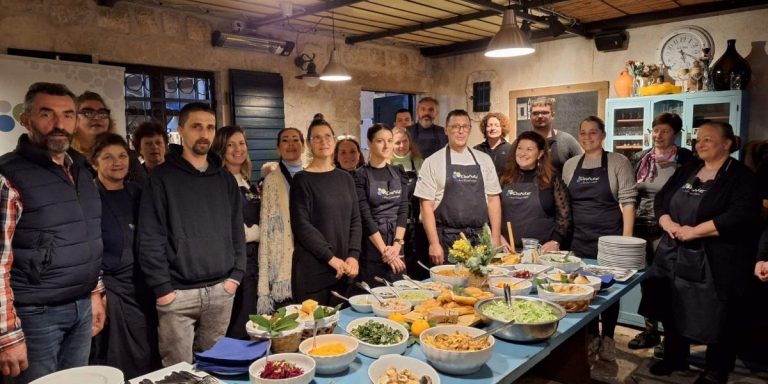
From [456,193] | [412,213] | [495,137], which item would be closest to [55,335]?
[456,193]

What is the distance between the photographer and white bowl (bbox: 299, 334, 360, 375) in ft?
5.15

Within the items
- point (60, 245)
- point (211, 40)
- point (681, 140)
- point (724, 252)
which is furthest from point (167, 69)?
point (681, 140)

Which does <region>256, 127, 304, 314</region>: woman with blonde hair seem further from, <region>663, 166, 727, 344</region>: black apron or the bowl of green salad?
<region>663, 166, 727, 344</region>: black apron

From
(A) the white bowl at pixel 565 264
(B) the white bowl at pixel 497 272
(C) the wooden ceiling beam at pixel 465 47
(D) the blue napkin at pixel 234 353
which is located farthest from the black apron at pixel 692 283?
(C) the wooden ceiling beam at pixel 465 47

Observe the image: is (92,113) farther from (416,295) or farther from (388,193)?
(416,295)

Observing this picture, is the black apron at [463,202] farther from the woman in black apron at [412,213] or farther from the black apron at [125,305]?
the black apron at [125,305]

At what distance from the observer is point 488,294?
2270 millimetres

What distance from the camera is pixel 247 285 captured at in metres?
3.02

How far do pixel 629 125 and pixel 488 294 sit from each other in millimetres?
4618

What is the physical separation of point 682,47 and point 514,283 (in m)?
4.89

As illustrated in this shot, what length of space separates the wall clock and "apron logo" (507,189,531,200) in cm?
352

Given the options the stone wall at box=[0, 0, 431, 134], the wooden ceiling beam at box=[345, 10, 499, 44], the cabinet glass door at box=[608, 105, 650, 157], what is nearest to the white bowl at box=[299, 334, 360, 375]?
the stone wall at box=[0, 0, 431, 134]

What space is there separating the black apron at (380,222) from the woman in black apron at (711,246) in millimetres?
1737

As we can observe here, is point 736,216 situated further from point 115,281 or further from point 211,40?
point 211,40
